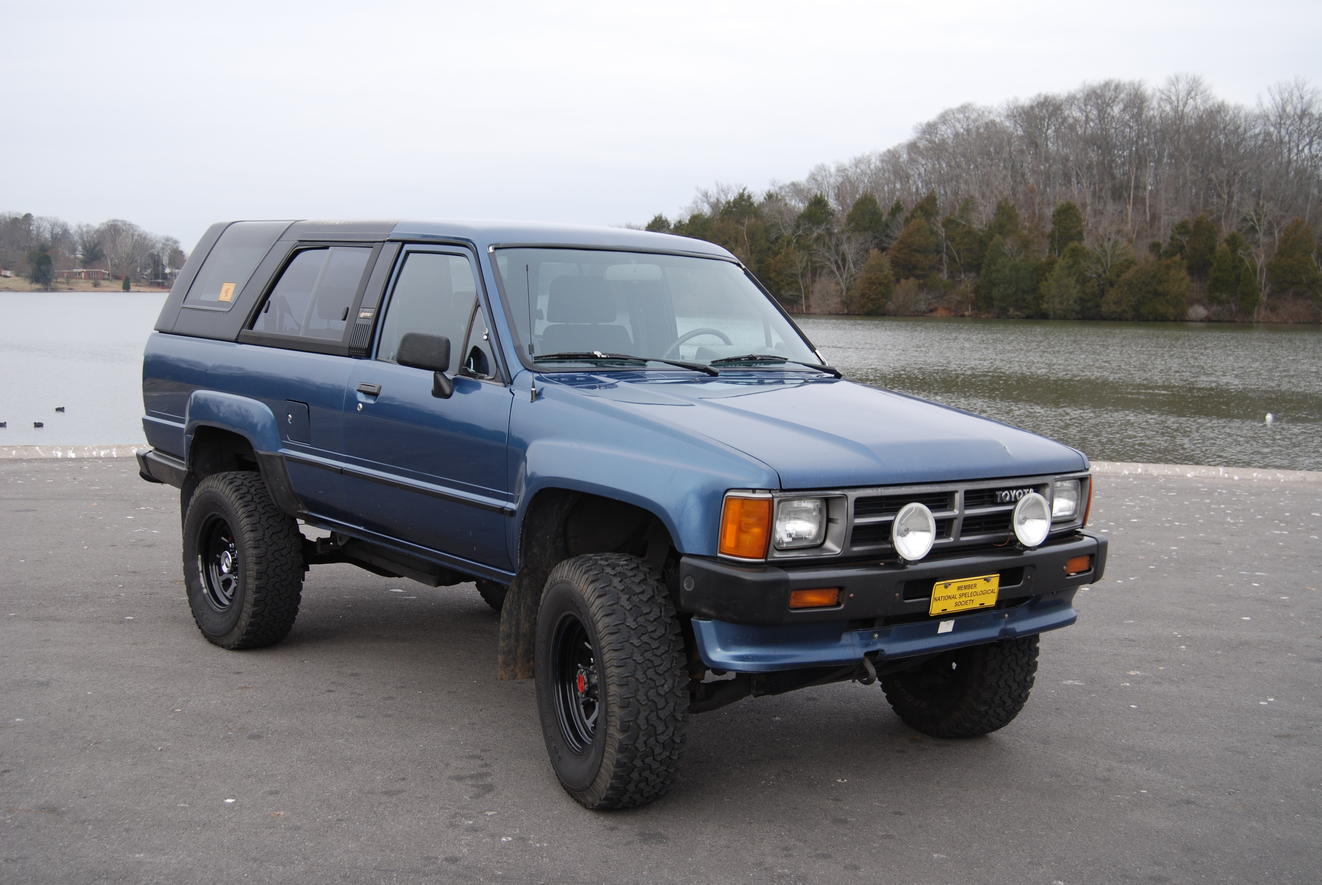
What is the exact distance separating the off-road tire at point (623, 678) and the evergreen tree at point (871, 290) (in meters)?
96.4

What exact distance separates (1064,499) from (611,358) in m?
1.84

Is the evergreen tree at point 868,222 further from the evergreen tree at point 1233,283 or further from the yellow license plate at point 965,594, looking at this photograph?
the yellow license plate at point 965,594

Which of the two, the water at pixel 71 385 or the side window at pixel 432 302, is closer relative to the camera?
the side window at pixel 432 302

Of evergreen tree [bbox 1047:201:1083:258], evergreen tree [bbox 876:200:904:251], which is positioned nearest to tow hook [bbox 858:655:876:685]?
evergreen tree [bbox 1047:201:1083:258]

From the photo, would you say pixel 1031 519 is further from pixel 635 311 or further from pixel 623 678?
pixel 635 311

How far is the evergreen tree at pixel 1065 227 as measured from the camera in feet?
333

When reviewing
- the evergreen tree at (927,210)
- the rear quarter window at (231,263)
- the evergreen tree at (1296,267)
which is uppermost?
the evergreen tree at (927,210)

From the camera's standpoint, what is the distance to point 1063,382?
40.4 m

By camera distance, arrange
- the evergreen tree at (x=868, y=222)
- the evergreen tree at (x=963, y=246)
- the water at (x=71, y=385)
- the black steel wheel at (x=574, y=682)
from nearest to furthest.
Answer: the black steel wheel at (x=574, y=682)
the water at (x=71, y=385)
the evergreen tree at (x=963, y=246)
the evergreen tree at (x=868, y=222)

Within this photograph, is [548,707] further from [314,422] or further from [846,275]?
[846,275]

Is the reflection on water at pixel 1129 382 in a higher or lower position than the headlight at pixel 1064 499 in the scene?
lower

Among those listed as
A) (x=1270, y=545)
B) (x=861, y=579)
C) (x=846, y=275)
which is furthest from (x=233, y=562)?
(x=846, y=275)

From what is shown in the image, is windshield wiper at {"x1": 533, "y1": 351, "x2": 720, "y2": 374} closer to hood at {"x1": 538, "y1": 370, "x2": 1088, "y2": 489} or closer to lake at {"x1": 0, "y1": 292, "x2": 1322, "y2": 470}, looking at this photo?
hood at {"x1": 538, "y1": 370, "x2": 1088, "y2": 489}

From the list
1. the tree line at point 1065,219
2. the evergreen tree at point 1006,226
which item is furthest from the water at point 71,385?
the evergreen tree at point 1006,226
